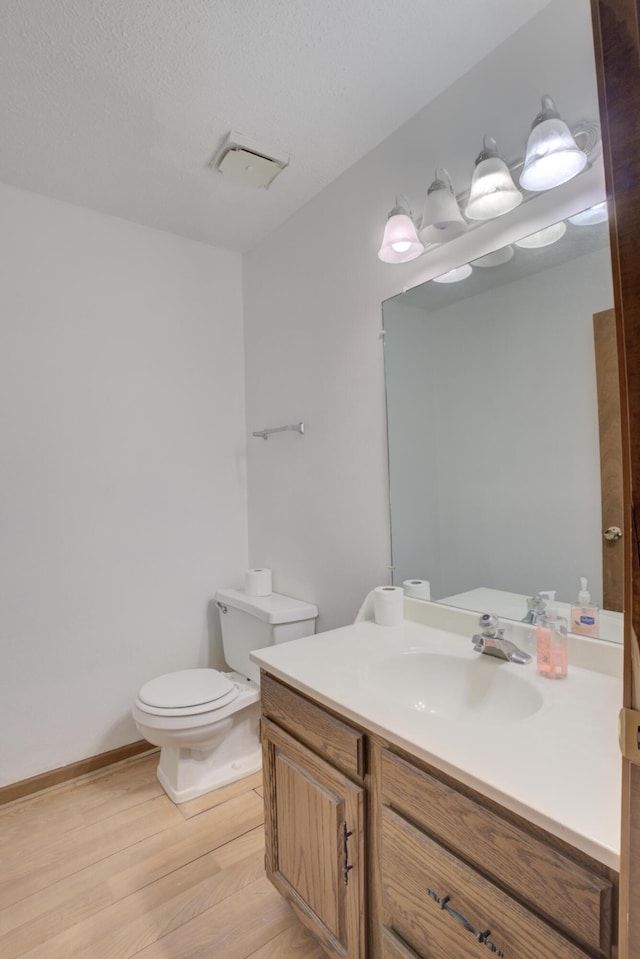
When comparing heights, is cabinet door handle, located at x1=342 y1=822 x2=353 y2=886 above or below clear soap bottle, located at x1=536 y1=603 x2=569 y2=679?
below

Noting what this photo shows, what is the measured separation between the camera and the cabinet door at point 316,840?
3.26ft

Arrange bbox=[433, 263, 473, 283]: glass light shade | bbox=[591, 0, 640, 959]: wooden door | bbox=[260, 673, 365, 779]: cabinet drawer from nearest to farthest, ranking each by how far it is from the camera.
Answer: bbox=[591, 0, 640, 959]: wooden door → bbox=[260, 673, 365, 779]: cabinet drawer → bbox=[433, 263, 473, 283]: glass light shade

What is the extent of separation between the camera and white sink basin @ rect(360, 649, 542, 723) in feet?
3.53

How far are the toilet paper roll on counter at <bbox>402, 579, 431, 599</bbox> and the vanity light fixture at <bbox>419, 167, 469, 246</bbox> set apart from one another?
107 cm

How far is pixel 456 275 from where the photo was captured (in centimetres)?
145

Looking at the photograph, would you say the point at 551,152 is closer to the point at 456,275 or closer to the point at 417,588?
the point at 456,275

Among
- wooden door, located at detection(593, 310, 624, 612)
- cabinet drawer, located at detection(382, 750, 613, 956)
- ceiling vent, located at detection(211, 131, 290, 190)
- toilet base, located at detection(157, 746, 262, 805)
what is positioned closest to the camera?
cabinet drawer, located at detection(382, 750, 613, 956)

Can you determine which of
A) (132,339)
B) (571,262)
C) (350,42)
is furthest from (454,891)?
(132,339)

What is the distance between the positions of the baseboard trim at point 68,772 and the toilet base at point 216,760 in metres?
0.17

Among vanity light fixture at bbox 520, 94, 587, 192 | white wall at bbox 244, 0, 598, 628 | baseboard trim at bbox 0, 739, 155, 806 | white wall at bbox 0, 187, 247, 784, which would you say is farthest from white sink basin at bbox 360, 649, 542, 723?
baseboard trim at bbox 0, 739, 155, 806

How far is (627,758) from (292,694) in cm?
87

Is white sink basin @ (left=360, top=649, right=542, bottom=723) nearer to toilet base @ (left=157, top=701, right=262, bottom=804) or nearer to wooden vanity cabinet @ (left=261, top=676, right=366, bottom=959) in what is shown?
wooden vanity cabinet @ (left=261, top=676, right=366, bottom=959)

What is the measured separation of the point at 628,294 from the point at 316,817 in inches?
46.4

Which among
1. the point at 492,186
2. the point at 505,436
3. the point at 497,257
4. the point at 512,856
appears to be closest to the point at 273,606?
the point at 505,436
